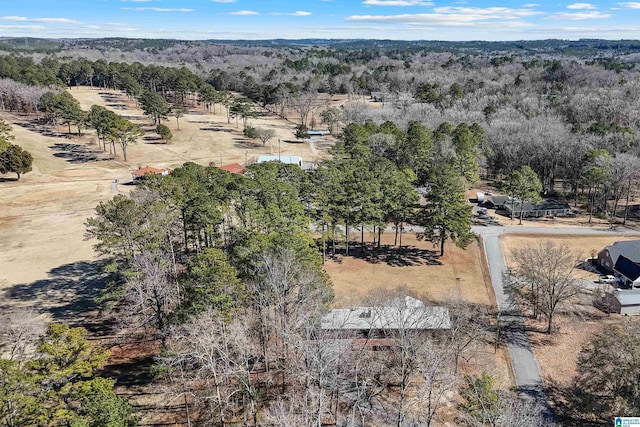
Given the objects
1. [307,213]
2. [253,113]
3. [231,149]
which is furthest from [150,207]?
[253,113]

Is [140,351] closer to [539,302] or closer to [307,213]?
[307,213]

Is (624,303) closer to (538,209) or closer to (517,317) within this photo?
(517,317)

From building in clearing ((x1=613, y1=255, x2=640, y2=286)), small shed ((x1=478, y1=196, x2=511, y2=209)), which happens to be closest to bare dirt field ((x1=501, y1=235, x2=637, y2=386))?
building in clearing ((x1=613, y1=255, x2=640, y2=286))

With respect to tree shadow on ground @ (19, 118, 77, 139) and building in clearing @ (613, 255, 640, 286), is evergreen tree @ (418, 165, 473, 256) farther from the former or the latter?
tree shadow on ground @ (19, 118, 77, 139)

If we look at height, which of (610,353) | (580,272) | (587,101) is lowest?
(580,272)

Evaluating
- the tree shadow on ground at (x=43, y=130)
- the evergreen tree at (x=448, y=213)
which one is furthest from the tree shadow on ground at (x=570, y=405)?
the tree shadow on ground at (x=43, y=130)

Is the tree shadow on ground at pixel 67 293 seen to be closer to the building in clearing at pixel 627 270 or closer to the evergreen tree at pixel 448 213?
the evergreen tree at pixel 448 213
